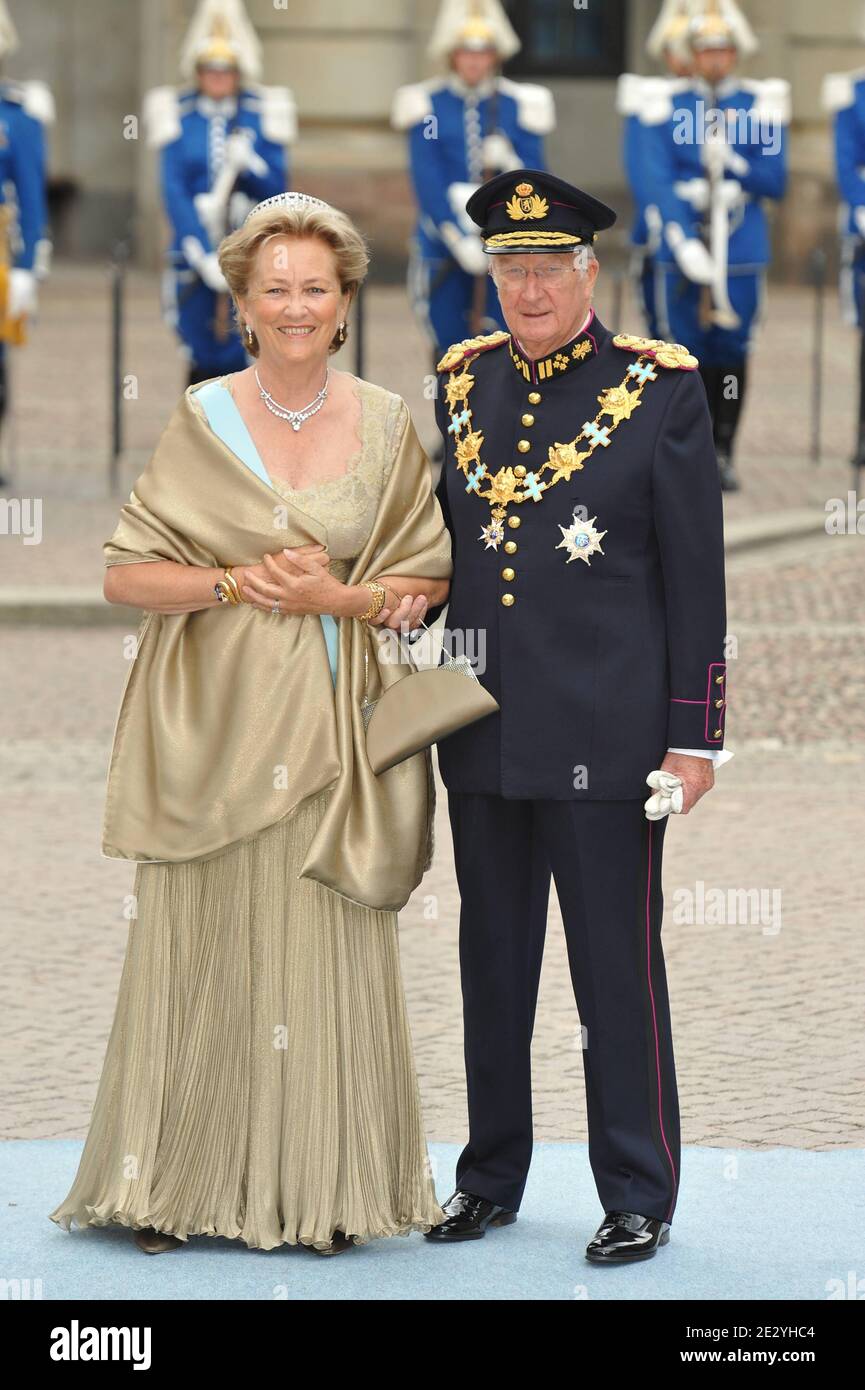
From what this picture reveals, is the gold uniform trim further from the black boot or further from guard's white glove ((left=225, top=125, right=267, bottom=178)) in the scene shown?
guard's white glove ((left=225, top=125, right=267, bottom=178))

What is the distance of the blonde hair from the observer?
4.56 m

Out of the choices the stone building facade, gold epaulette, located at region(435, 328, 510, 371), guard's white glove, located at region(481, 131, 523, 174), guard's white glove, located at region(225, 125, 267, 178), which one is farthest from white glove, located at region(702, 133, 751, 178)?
gold epaulette, located at region(435, 328, 510, 371)

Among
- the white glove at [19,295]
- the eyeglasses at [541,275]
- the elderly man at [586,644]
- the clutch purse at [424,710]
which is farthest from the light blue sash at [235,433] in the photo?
the white glove at [19,295]

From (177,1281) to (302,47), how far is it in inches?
788

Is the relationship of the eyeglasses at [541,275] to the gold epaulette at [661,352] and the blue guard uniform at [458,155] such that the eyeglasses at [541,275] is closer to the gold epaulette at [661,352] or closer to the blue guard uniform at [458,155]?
the gold epaulette at [661,352]

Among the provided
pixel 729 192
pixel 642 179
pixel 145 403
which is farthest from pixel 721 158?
pixel 145 403

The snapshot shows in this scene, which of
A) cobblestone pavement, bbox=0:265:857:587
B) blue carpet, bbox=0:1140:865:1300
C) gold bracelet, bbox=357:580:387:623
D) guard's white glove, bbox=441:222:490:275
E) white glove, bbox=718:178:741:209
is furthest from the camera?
white glove, bbox=718:178:741:209

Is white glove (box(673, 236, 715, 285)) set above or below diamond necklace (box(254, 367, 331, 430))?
above

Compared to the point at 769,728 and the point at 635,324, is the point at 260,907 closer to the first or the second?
the point at 769,728

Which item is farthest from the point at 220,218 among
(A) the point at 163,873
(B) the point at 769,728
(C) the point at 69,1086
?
(A) the point at 163,873

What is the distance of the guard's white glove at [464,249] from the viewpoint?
14.5 metres

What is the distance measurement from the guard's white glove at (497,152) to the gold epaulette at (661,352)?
1028cm

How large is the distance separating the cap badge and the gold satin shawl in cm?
46

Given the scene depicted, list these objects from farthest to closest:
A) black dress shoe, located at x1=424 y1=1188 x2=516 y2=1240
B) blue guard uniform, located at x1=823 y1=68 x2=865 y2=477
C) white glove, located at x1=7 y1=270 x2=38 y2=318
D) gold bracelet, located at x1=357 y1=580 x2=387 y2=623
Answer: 1. blue guard uniform, located at x1=823 y1=68 x2=865 y2=477
2. white glove, located at x1=7 y1=270 x2=38 y2=318
3. black dress shoe, located at x1=424 y1=1188 x2=516 y2=1240
4. gold bracelet, located at x1=357 y1=580 x2=387 y2=623
